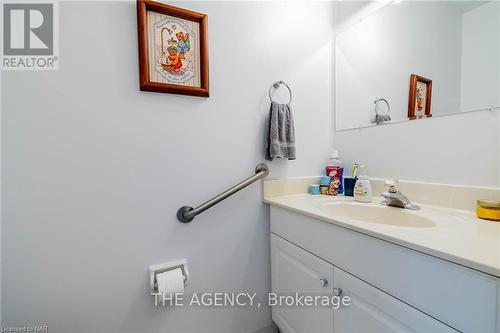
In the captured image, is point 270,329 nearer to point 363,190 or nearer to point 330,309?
point 330,309

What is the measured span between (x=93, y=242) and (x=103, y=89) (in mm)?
566

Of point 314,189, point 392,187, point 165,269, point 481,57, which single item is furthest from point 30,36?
point 481,57

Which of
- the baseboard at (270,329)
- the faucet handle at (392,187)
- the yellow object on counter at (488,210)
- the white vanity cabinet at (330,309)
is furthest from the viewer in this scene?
the baseboard at (270,329)

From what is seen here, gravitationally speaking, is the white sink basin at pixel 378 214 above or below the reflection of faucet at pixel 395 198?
below

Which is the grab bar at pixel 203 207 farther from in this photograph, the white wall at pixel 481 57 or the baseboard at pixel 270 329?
the white wall at pixel 481 57

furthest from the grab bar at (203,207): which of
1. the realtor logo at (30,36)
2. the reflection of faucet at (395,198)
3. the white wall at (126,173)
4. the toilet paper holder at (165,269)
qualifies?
the realtor logo at (30,36)

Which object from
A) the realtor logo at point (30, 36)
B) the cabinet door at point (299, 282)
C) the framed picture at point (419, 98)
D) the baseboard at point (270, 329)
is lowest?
the baseboard at point (270, 329)

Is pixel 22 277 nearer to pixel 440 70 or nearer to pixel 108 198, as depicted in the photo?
pixel 108 198

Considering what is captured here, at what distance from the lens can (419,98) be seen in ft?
2.99

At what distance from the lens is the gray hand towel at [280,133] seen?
1014 millimetres

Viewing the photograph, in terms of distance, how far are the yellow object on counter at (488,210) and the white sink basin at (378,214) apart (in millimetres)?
149

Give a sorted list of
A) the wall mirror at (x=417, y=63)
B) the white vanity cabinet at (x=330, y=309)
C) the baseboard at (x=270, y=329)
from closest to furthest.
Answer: the white vanity cabinet at (x=330, y=309)
the wall mirror at (x=417, y=63)
the baseboard at (x=270, y=329)

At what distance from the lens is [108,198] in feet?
2.60

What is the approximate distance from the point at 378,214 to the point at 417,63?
684 mm
